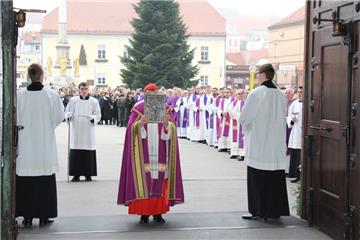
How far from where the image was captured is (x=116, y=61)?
7988cm

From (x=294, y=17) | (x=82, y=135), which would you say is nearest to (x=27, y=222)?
(x=82, y=135)

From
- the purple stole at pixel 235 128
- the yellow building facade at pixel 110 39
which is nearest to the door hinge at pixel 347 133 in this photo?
the purple stole at pixel 235 128

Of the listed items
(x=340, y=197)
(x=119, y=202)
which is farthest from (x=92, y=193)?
(x=340, y=197)

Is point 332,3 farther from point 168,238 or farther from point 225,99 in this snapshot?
point 225,99

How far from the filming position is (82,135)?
1289 cm

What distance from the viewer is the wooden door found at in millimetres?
7355

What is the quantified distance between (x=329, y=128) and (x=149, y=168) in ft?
7.56

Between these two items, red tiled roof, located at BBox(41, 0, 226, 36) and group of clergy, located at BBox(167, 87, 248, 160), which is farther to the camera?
red tiled roof, located at BBox(41, 0, 226, 36)

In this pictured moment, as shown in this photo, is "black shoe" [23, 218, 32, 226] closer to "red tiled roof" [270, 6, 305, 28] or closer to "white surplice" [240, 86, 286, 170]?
"white surplice" [240, 86, 286, 170]

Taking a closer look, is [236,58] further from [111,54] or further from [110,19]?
[111,54]

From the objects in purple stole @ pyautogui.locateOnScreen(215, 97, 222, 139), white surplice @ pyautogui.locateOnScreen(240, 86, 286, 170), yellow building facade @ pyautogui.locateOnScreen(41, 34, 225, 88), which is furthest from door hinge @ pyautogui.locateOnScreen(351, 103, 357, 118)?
yellow building facade @ pyautogui.locateOnScreen(41, 34, 225, 88)

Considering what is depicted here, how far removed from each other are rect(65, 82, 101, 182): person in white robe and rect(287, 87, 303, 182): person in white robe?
3.76 m

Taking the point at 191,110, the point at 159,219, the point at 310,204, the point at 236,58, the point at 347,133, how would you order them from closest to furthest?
the point at 347,133 → the point at 310,204 → the point at 159,219 → the point at 191,110 → the point at 236,58

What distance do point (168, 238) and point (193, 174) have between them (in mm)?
6236
